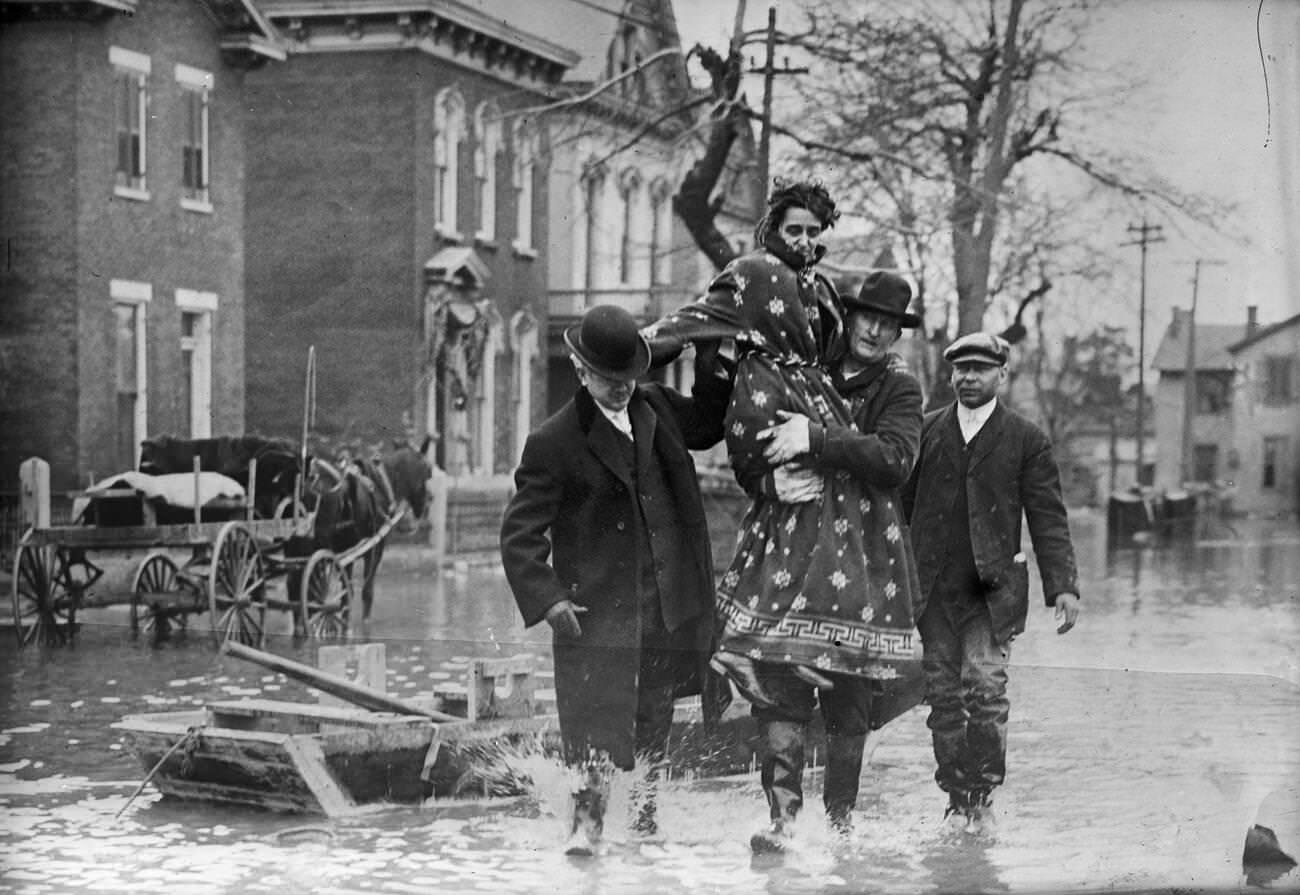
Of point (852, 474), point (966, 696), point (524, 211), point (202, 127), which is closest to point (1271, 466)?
point (524, 211)

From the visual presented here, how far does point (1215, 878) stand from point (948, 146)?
11.9 metres

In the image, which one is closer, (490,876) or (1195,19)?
(490,876)

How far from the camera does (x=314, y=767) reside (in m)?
7.74

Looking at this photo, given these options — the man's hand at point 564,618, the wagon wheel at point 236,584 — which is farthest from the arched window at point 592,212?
the man's hand at point 564,618

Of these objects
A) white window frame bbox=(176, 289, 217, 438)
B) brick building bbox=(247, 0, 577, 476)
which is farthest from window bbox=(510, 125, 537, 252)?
white window frame bbox=(176, 289, 217, 438)

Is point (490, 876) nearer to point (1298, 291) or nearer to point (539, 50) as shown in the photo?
point (1298, 291)

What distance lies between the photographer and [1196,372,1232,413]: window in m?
36.6

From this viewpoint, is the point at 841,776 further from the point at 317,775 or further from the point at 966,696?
the point at 317,775

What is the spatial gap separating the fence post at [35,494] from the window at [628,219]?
7294 millimetres

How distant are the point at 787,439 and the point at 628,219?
19896mm

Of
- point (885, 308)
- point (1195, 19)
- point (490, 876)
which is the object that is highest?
point (1195, 19)

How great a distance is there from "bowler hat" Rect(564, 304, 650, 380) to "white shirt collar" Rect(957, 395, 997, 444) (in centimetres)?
149

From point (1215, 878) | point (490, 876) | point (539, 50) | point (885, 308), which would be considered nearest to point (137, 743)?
point (490, 876)

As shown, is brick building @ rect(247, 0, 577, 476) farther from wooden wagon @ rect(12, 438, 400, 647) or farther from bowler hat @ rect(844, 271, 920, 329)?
bowler hat @ rect(844, 271, 920, 329)
